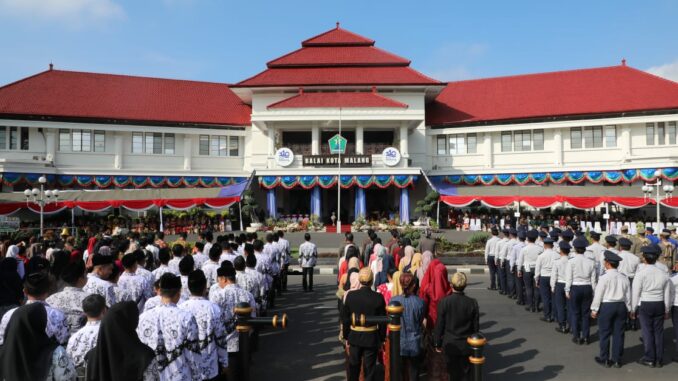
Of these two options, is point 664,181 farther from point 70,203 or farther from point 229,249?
point 70,203

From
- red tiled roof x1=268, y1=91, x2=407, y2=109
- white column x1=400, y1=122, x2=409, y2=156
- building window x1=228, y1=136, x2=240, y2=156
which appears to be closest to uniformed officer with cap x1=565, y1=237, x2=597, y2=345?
white column x1=400, y1=122, x2=409, y2=156

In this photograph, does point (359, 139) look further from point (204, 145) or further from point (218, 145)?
point (204, 145)

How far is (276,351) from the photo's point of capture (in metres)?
8.01

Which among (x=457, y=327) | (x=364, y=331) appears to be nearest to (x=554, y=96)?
(x=457, y=327)

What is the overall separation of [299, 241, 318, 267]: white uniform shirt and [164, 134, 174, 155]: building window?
23739 mm

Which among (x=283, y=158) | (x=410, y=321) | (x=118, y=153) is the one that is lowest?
(x=410, y=321)

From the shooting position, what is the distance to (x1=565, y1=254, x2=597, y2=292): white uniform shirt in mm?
8062

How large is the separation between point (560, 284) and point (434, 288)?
3.32 metres

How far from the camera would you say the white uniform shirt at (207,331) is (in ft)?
15.1

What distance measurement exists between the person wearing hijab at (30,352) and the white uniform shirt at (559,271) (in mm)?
7649

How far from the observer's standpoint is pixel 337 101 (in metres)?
31.6

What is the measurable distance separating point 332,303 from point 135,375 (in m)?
8.36

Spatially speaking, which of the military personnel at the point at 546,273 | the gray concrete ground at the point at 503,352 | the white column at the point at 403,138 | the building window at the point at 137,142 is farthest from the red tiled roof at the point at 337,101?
the military personnel at the point at 546,273

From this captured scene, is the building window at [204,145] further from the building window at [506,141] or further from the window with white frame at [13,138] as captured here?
the building window at [506,141]
